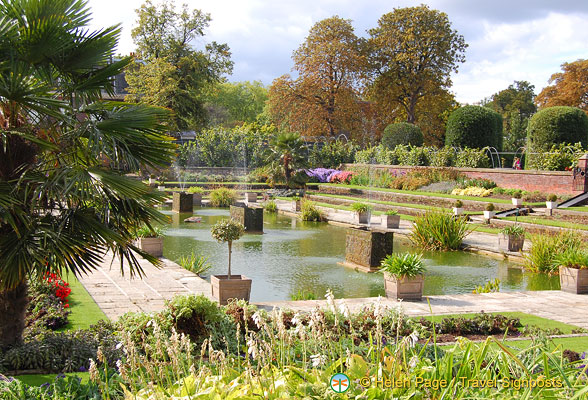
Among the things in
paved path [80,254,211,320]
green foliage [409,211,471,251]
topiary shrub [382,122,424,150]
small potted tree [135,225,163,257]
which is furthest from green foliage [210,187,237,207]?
paved path [80,254,211,320]

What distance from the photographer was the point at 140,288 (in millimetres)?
8961

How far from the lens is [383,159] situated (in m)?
32.9

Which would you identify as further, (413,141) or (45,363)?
(413,141)

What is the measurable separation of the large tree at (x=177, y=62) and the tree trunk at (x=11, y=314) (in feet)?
119

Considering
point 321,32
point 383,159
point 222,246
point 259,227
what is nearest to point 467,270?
point 222,246

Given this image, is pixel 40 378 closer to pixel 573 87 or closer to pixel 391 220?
pixel 391 220

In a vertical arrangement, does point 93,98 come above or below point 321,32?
below

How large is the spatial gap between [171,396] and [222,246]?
11421 millimetres

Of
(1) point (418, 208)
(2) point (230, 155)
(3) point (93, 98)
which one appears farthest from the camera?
(2) point (230, 155)

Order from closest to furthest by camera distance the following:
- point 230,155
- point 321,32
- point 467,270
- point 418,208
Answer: point 467,270
point 418,208
point 230,155
point 321,32

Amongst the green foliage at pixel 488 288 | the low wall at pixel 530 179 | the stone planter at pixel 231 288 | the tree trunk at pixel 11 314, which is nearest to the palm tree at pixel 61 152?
the tree trunk at pixel 11 314

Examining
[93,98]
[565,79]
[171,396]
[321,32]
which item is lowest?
[171,396]

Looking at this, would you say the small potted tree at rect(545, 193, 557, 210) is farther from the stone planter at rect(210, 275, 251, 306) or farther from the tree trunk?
the tree trunk

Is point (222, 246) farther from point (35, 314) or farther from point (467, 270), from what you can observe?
point (35, 314)
